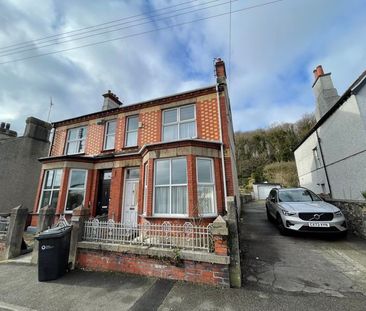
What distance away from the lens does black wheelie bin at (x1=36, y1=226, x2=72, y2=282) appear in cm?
494

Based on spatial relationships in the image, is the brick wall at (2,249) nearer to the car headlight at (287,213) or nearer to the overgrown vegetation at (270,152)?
the car headlight at (287,213)

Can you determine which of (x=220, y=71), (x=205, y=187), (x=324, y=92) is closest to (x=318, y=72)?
(x=324, y=92)

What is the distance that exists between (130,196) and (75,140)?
6224 mm

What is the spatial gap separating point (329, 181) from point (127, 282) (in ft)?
42.6

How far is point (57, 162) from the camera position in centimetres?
1077

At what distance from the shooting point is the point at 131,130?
1145cm

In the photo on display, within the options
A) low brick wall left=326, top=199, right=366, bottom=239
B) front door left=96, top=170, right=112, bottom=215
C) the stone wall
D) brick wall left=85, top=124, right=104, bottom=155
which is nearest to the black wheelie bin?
front door left=96, top=170, right=112, bottom=215

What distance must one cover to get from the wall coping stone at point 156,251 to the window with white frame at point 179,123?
6082 mm

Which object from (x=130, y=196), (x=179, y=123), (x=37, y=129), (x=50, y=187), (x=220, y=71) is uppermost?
(x=220, y=71)

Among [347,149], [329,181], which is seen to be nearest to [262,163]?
[329,181]

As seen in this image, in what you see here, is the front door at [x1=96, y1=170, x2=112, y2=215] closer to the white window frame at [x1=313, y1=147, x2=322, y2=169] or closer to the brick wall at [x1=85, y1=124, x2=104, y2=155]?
the brick wall at [x1=85, y1=124, x2=104, y2=155]

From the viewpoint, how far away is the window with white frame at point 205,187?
7.62 m

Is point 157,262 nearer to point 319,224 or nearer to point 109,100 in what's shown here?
point 319,224

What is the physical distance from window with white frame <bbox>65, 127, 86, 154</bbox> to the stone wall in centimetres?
337
